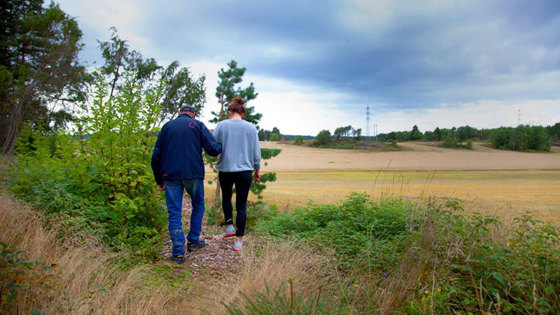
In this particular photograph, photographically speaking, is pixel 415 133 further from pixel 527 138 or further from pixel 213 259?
pixel 213 259

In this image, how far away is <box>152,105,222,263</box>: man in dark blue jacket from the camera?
15.3ft

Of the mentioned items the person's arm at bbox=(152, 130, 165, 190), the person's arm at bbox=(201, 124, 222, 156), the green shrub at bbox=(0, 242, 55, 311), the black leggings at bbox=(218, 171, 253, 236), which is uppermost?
the person's arm at bbox=(201, 124, 222, 156)

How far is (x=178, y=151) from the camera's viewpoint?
4.65 meters

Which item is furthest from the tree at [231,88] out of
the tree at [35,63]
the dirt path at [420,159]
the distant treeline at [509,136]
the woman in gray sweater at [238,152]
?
the distant treeline at [509,136]

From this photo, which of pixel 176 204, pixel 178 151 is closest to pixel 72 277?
pixel 176 204

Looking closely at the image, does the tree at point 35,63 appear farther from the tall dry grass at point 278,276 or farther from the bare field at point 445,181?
the tall dry grass at point 278,276

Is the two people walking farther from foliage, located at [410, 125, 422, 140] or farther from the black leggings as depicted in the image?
foliage, located at [410, 125, 422, 140]

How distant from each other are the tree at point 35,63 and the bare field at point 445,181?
16133 millimetres

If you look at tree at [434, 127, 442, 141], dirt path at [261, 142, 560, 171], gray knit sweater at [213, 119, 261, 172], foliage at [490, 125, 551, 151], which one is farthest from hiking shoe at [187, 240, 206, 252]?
tree at [434, 127, 442, 141]

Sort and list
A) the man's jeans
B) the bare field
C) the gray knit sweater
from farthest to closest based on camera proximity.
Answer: the bare field < the gray knit sweater < the man's jeans

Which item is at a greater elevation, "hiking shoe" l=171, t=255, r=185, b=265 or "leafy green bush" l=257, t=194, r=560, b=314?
"leafy green bush" l=257, t=194, r=560, b=314

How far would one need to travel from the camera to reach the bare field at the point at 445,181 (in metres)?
7.74

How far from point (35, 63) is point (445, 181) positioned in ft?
91.9

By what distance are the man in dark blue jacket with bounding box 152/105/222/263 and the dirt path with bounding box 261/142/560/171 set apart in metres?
4.91
